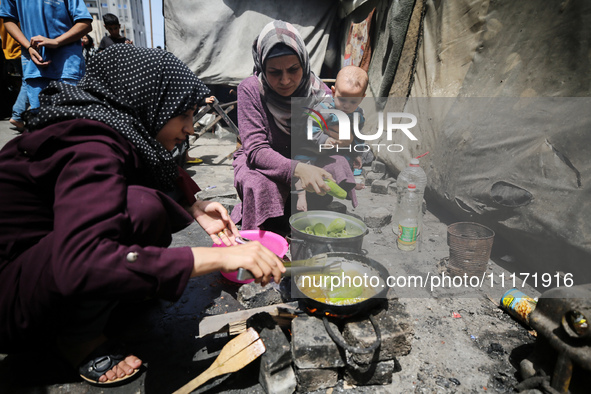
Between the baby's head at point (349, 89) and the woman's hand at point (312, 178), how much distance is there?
1.36 m

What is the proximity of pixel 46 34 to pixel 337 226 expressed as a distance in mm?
3367

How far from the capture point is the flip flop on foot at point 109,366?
152 centimetres

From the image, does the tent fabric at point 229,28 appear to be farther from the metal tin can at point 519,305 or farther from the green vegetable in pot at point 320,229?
the metal tin can at point 519,305

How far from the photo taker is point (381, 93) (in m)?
5.06

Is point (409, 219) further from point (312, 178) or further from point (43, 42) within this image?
point (43, 42)

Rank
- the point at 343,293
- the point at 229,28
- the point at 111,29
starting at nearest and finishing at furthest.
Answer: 1. the point at 343,293
2. the point at 111,29
3. the point at 229,28

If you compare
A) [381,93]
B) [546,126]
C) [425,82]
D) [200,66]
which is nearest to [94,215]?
[546,126]

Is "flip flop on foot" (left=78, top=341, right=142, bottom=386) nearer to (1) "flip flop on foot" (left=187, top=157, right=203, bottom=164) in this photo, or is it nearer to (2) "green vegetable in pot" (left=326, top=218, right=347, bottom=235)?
(2) "green vegetable in pot" (left=326, top=218, right=347, bottom=235)

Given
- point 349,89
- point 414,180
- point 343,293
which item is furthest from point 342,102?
point 343,293

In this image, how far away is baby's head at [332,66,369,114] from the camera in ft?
11.4

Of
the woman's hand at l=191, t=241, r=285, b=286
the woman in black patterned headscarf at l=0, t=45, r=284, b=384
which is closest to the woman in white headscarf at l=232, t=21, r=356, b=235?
Answer: the woman in black patterned headscarf at l=0, t=45, r=284, b=384

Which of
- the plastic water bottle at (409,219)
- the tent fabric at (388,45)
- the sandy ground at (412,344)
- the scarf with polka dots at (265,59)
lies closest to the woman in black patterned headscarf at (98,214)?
the sandy ground at (412,344)

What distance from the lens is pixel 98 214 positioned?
1098mm

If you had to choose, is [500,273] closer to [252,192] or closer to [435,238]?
[435,238]
